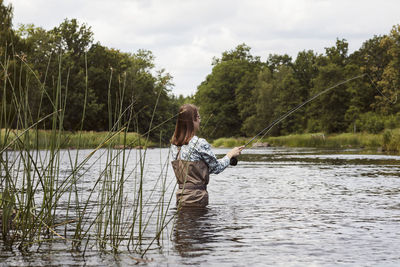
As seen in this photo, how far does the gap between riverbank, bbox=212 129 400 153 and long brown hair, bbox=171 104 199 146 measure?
23069 millimetres

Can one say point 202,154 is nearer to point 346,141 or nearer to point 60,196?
point 60,196

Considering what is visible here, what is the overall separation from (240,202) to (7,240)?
430cm

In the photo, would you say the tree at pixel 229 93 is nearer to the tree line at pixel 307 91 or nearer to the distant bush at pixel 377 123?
the tree line at pixel 307 91

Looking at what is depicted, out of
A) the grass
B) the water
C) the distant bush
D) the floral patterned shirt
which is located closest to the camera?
the water

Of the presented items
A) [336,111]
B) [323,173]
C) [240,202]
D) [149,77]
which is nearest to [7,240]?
[240,202]

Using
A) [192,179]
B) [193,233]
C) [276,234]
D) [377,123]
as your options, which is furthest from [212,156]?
[377,123]

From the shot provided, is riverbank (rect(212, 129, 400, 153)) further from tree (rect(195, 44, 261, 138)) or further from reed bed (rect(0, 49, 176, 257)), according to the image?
tree (rect(195, 44, 261, 138))

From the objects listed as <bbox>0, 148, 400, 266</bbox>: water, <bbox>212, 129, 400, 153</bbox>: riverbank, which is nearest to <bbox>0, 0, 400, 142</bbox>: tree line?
<bbox>212, 129, 400, 153</bbox>: riverbank

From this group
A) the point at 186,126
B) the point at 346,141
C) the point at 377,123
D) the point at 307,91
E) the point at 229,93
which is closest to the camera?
the point at 186,126

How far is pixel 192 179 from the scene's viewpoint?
671 cm

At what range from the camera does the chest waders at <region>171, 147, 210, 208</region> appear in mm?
6648

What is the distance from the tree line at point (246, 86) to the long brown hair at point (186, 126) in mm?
42635

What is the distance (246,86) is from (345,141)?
44.4m

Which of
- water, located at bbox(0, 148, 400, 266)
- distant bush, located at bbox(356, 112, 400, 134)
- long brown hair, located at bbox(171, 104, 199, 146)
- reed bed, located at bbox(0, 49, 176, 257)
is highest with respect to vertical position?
distant bush, located at bbox(356, 112, 400, 134)
